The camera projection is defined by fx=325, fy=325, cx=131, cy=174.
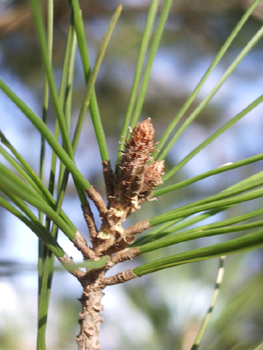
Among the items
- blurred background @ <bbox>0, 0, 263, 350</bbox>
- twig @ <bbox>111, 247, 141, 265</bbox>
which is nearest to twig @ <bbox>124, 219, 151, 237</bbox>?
twig @ <bbox>111, 247, 141, 265</bbox>

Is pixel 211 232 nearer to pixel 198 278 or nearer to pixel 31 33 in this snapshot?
pixel 198 278

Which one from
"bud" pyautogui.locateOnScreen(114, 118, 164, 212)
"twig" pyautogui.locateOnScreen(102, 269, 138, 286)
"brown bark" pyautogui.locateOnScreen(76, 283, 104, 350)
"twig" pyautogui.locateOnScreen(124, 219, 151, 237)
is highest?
"bud" pyautogui.locateOnScreen(114, 118, 164, 212)

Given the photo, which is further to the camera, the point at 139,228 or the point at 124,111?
the point at 124,111

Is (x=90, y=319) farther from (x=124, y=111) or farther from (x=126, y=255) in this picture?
(x=124, y=111)

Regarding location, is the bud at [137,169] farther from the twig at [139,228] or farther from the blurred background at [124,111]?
the blurred background at [124,111]

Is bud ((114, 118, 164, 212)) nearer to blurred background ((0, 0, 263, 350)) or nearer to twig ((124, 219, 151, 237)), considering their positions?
twig ((124, 219, 151, 237))

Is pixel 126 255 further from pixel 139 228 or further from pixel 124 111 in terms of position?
pixel 124 111

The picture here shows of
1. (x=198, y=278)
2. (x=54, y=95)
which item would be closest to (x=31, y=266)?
(x=54, y=95)

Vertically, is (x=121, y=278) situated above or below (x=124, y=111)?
below

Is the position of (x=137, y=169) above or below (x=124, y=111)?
below

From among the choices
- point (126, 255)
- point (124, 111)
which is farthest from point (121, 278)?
point (124, 111)

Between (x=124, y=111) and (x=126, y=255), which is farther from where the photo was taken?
(x=124, y=111)
